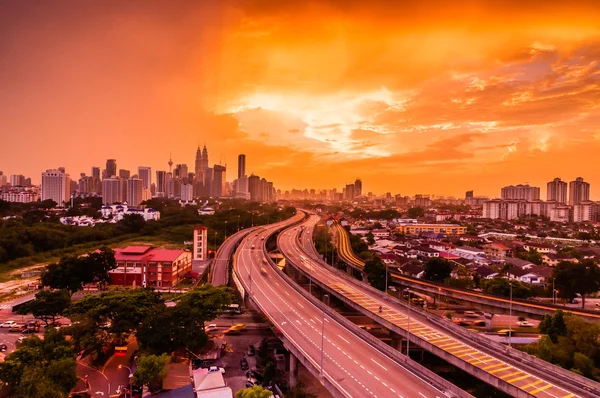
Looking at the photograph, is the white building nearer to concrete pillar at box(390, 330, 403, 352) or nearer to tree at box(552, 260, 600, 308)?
concrete pillar at box(390, 330, 403, 352)

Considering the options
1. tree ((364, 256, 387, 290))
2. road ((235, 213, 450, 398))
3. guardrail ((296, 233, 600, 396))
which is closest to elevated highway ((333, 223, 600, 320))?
tree ((364, 256, 387, 290))

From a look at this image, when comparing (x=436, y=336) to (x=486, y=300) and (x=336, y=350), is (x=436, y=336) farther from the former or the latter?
(x=486, y=300)

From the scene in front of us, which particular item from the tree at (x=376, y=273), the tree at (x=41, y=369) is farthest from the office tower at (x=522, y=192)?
the tree at (x=41, y=369)

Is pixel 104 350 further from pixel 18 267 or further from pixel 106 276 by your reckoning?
pixel 18 267

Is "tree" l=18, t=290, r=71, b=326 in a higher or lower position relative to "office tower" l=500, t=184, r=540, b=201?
lower

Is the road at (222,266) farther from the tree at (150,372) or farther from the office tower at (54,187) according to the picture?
the office tower at (54,187)

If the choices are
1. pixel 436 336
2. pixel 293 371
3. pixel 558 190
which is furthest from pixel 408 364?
pixel 558 190
